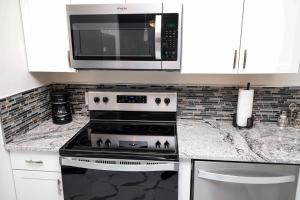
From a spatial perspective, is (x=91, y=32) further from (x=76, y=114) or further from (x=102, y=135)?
(x=76, y=114)

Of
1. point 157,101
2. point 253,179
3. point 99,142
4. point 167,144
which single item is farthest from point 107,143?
point 253,179

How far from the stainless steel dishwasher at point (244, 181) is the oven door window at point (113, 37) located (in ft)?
2.41

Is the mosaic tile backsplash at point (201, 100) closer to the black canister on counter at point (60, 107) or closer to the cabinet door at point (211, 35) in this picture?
the black canister on counter at point (60, 107)

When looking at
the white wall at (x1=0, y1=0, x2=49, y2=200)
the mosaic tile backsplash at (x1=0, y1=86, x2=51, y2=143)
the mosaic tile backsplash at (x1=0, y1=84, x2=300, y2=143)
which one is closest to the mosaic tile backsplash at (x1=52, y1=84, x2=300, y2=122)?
the mosaic tile backsplash at (x1=0, y1=84, x2=300, y2=143)

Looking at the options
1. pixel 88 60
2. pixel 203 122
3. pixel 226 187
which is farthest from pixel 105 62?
pixel 226 187

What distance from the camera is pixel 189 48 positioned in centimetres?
137

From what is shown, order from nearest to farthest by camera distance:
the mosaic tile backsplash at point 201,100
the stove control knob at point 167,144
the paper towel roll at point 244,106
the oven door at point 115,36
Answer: the oven door at point 115,36, the stove control knob at point 167,144, the paper towel roll at point 244,106, the mosaic tile backsplash at point 201,100

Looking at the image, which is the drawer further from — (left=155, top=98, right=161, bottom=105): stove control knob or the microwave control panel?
the microwave control panel

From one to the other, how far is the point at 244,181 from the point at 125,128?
877 millimetres

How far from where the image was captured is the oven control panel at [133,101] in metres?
1.70

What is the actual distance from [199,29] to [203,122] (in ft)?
2.40

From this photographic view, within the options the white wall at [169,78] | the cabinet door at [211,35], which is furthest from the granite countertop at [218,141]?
the cabinet door at [211,35]

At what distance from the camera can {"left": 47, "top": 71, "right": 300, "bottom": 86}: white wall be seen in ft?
5.47

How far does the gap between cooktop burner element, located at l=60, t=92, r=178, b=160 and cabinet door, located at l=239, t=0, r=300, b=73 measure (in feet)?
2.00
